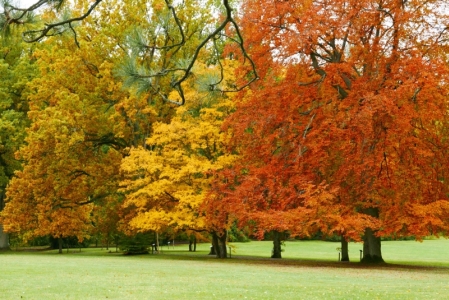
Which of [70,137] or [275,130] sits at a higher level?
[70,137]

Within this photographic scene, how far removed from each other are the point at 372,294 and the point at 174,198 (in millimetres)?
15770

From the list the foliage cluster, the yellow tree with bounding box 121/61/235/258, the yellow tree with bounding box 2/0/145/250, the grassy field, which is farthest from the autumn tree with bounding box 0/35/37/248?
the grassy field

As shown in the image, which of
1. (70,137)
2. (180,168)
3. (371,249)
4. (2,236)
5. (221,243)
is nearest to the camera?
(371,249)

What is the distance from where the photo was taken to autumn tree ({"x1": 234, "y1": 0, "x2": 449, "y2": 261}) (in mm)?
21938

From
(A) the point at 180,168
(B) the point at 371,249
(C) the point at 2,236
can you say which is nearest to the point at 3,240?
(C) the point at 2,236

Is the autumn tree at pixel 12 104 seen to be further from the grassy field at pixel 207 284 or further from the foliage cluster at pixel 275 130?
the grassy field at pixel 207 284

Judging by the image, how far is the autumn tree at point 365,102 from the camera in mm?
21938

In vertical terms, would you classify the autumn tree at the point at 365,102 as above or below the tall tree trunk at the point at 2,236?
above

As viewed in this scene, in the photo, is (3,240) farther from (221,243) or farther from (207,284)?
(207,284)

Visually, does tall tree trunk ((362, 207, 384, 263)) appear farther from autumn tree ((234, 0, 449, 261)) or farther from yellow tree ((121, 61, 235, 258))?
yellow tree ((121, 61, 235, 258))

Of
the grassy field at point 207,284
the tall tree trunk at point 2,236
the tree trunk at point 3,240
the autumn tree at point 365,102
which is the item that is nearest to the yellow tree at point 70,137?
the tall tree trunk at point 2,236

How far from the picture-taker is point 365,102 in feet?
71.9

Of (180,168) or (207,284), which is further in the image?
(180,168)

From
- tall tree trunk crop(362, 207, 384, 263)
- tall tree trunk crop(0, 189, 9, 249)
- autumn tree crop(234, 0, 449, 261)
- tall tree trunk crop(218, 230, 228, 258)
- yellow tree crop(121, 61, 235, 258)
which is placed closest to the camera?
autumn tree crop(234, 0, 449, 261)
